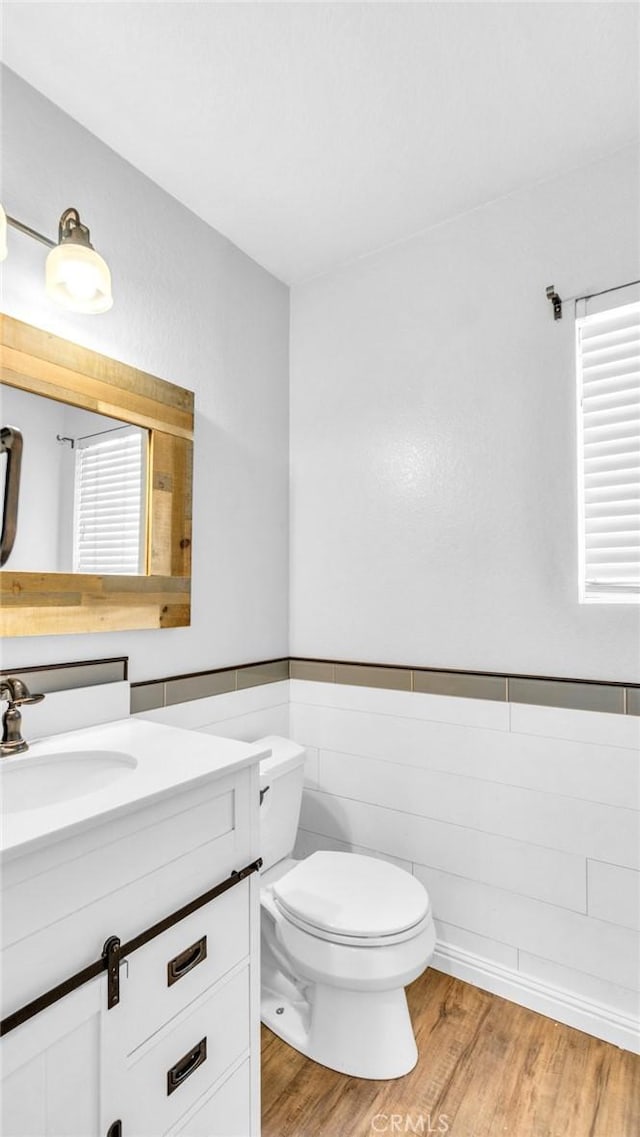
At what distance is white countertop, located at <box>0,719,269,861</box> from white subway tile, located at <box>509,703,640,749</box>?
0.87m

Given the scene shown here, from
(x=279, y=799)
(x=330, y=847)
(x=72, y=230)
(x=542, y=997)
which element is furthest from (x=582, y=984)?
(x=72, y=230)

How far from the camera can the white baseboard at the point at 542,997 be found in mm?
1507

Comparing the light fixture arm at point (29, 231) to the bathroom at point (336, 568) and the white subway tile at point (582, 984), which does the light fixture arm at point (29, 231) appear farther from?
the white subway tile at point (582, 984)

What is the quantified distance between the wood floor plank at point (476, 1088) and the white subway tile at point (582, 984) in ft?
0.32

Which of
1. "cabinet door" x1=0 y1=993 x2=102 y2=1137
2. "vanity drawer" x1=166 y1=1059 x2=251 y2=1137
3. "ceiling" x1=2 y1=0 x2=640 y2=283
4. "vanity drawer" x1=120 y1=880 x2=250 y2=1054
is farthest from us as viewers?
"ceiling" x1=2 y1=0 x2=640 y2=283

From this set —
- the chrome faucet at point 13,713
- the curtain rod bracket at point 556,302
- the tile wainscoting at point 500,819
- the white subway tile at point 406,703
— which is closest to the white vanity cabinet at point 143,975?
the chrome faucet at point 13,713

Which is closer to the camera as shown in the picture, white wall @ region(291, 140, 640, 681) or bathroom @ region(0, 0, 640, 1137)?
bathroom @ region(0, 0, 640, 1137)

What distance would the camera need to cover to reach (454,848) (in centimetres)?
180

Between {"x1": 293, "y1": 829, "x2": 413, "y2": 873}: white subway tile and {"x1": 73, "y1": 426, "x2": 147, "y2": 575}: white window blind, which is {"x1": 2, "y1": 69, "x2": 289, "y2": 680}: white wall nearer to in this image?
{"x1": 73, "y1": 426, "x2": 147, "y2": 575}: white window blind

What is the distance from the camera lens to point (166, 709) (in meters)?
1.66

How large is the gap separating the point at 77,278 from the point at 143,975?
141 centimetres

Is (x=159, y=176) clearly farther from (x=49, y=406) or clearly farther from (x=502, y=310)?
(x=502, y=310)

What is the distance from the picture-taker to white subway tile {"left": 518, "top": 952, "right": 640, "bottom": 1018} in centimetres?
151

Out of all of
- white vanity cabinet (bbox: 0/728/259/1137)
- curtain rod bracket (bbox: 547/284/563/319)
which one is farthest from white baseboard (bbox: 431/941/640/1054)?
curtain rod bracket (bbox: 547/284/563/319)
